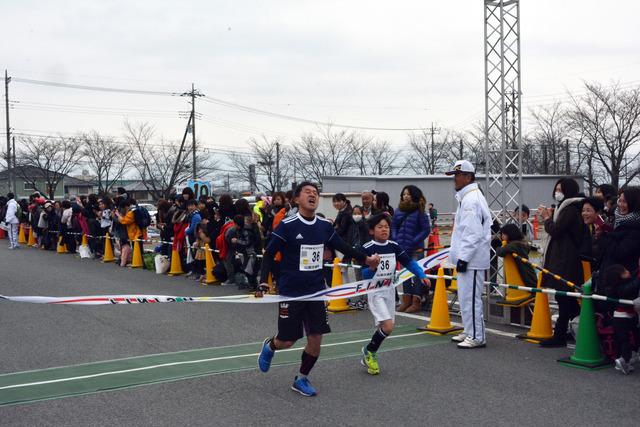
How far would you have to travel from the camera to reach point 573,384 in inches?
247

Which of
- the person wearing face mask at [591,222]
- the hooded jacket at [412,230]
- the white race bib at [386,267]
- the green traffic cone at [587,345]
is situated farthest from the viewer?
the hooded jacket at [412,230]

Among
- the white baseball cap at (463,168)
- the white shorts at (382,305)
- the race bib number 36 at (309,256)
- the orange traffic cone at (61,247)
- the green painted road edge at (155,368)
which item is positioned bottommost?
the green painted road edge at (155,368)

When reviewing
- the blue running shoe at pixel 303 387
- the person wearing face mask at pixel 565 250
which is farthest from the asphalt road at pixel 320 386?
the person wearing face mask at pixel 565 250

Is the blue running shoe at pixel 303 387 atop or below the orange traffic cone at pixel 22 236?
below

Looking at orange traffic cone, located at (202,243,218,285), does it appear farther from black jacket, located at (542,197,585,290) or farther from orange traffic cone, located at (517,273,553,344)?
black jacket, located at (542,197,585,290)

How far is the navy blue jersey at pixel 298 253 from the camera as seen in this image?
6.00 meters

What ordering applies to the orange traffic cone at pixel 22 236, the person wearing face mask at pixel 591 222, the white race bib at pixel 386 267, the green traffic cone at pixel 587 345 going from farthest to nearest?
the orange traffic cone at pixel 22 236 → the person wearing face mask at pixel 591 222 → the white race bib at pixel 386 267 → the green traffic cone at pixel 587 345

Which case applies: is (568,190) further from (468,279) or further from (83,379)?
(83,379)

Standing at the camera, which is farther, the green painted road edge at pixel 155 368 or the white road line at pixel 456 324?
the white road line at pixel 456 324

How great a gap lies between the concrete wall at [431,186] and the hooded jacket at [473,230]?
31.1m

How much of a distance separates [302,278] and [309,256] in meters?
0.21

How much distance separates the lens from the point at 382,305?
6.95 meters

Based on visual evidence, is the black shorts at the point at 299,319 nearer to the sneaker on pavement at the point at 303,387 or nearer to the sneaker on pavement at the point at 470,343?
the sneaker on pavement at the point at 303,387

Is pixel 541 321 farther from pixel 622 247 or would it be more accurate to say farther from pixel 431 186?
pixel 431 186
